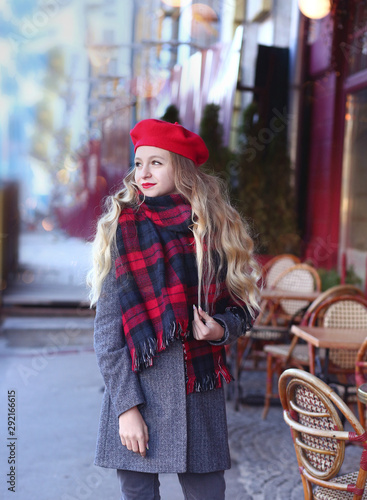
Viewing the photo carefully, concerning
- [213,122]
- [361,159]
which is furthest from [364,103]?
[213,122]

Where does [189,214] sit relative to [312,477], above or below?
above

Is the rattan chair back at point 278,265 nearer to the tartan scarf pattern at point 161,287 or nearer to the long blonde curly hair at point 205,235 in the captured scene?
the long blonde curly hair at point 205,235

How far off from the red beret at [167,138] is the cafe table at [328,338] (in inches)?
63.5

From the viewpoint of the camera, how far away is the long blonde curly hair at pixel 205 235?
65.6 inches

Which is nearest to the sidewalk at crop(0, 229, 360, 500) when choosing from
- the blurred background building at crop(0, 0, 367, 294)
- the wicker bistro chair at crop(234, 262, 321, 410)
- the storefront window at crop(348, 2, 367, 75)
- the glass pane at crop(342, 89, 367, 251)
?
the wicker bistro chair at crop(234, 262, 321, 410)

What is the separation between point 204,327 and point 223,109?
20.3 ft

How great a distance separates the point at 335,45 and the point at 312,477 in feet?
19.3

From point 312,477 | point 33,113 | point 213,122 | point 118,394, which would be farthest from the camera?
point 33,113

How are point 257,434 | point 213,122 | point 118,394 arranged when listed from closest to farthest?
point 118,394 → point 257,434 → point 213,122

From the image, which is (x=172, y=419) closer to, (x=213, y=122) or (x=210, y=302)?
Result: (x=210, y=302)

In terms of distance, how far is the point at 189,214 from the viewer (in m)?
1.71

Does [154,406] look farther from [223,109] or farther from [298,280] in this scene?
[223,109]

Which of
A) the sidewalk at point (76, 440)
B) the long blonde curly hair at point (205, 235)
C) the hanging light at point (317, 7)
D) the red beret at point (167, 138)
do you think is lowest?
the sidewalk at point (76, 440)

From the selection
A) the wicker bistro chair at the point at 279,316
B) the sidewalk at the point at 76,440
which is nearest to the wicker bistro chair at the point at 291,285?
the wicker bistro chair at the point at 279,316
